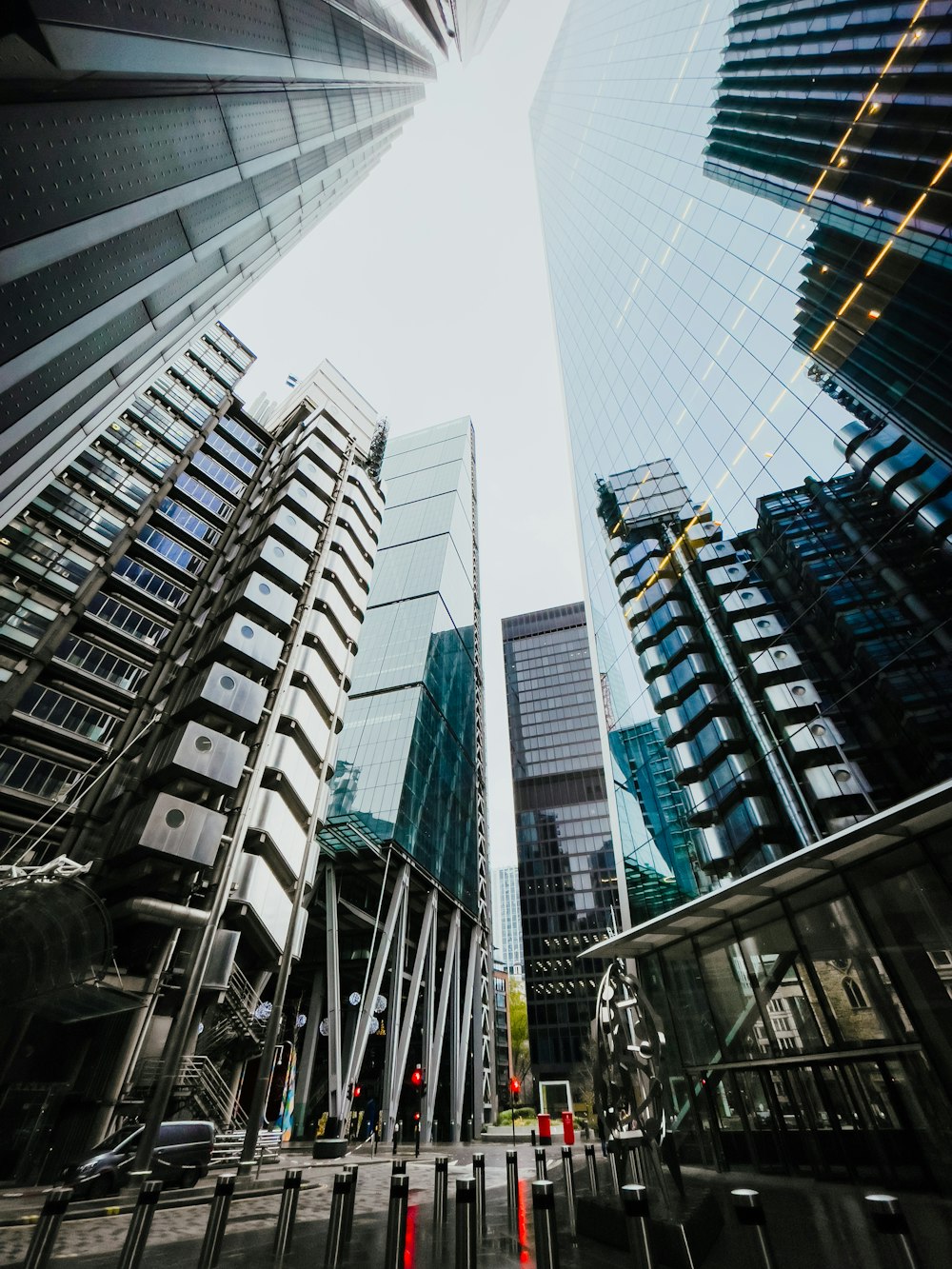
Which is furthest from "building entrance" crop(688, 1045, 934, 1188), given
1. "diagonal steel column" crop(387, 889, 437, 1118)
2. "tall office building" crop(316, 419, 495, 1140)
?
"diagonal steel column" crop(387, 889, 437, 1118)

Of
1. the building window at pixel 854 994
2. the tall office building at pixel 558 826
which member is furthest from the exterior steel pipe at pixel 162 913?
the tall office building at pixel 558 826

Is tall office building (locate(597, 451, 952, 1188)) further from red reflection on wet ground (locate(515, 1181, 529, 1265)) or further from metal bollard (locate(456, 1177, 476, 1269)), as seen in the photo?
metal bollard (locate(456, 1177, 476, 1269))

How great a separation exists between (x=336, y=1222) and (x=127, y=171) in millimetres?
14132

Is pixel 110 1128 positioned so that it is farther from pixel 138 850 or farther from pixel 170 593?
pixel 170 593

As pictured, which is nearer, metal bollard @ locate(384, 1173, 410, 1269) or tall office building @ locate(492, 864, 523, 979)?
metal bollard @ locate(384, 1173, 410, 1269)

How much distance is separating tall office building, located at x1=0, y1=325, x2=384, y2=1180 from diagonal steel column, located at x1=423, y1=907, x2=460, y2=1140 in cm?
1472

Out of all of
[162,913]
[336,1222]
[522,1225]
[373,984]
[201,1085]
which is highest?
[373,984]

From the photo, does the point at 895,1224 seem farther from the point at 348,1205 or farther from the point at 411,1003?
the point at 411,1003

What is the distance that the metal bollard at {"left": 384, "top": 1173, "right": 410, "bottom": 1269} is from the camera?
6199mm

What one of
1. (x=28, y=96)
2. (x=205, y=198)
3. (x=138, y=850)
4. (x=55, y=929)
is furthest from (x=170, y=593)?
(x=28, y=96)

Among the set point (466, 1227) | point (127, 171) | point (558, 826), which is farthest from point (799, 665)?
point (558, 826)

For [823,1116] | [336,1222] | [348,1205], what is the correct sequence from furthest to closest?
[823,1116]
[348,1205]
[336,1222]

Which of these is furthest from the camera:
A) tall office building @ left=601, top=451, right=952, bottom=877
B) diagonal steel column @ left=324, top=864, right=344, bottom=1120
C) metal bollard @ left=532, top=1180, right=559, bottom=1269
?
diagonal steel column @ left=324, top=864, right=344, bottom=1120

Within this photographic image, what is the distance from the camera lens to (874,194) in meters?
15.1
